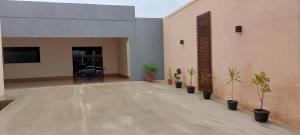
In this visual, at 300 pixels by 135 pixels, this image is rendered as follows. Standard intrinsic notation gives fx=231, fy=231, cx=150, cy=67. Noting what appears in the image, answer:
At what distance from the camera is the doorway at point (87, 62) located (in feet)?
46.5

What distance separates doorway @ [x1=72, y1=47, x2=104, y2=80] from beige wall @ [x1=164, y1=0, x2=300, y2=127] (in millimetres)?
8400

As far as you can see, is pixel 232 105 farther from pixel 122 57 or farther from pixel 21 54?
pixel 21 54

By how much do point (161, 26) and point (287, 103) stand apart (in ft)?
27.5

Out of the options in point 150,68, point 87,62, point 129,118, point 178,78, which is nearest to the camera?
point 129,118

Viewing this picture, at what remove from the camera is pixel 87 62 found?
14.4 meters

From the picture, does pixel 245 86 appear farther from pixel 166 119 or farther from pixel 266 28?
pixel 166 119

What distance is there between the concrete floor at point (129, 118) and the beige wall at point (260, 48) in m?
0.47

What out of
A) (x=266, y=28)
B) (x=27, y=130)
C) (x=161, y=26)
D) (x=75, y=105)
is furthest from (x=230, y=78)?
(x=161, y=26)

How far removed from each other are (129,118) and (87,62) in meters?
10.2

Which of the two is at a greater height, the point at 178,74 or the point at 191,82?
the point at 178,74

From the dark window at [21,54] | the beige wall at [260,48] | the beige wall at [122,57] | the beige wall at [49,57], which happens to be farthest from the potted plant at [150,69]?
the dark window at [21,54]

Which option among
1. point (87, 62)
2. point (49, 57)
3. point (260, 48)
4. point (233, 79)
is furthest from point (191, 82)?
point (49, 57)

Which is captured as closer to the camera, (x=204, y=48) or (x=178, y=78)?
(x=204, y=48)

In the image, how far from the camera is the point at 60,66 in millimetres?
13836
